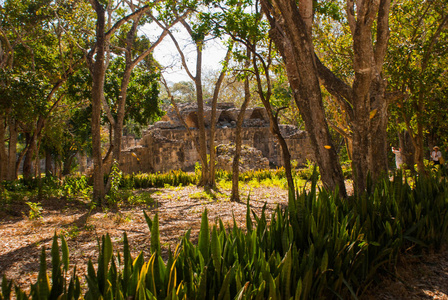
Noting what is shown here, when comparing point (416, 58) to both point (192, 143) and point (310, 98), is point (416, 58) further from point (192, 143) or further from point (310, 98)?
point (192, 143)

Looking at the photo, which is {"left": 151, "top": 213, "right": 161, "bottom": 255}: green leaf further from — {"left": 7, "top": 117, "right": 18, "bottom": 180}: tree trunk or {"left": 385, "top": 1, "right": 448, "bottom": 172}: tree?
{"left": 7, "top": 117, "right": 18, "bottom": 180}: tree trunk

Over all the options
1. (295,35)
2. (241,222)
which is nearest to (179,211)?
(241,222)

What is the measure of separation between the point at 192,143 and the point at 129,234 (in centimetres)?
1364

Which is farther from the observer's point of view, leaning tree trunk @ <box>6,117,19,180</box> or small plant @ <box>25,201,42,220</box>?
leaning tree trunk @ <box>6,117,19,180</box>

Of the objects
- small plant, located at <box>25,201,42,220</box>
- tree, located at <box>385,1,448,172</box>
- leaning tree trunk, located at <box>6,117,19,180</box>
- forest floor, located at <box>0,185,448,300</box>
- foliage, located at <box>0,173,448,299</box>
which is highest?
tree, located at <box>385,1,448,172</box>

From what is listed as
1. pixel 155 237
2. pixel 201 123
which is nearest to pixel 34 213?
pixel 155 237

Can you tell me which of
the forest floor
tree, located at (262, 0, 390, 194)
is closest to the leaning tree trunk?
the forest floor

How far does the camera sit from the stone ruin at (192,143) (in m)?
15.4

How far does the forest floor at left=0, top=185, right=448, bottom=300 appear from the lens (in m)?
2.89

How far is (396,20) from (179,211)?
6.14m

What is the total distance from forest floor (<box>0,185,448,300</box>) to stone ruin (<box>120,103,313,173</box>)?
6.78 m

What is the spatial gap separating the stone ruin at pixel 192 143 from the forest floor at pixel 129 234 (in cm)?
678

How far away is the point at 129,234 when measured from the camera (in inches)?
182

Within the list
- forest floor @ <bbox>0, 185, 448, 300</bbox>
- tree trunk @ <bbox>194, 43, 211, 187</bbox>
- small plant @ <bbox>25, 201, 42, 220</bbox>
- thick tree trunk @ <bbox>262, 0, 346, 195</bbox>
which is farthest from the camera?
tree trunk @ <bbox>194, 43, 211, 187</bbox>
